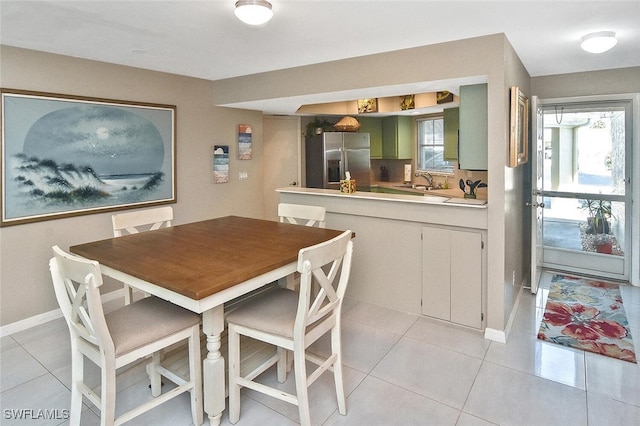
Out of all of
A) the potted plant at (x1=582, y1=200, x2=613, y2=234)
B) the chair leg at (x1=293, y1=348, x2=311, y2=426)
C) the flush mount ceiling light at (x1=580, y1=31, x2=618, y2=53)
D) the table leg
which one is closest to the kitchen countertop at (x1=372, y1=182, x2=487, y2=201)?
the potted plant at (x1=582, y1=200, x2=613, y2=234)

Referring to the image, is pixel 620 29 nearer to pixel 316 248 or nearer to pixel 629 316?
pixel 629 316

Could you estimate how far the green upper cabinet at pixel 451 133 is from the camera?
514 centimetres

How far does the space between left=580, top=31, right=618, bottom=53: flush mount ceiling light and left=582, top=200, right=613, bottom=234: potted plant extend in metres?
2.14

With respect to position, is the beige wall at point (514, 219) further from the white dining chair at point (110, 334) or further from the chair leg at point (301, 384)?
the white dining chair at point (110, 334)

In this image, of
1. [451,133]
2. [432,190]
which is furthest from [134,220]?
[432,190]

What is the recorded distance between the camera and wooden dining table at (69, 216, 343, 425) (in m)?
1.71

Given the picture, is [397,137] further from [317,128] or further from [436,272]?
[436,272]

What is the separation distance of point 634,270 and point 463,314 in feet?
7.77

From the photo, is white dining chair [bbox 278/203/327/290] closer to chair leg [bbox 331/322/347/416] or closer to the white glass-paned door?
chair leg [bbox 331/322/347/416]

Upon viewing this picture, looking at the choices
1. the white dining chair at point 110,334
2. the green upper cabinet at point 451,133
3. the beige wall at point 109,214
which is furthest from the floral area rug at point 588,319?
the beige wall at point 109,214

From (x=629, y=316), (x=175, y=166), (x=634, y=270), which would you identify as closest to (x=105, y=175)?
(x=175, y=166)

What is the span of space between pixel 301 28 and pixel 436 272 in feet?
7.08

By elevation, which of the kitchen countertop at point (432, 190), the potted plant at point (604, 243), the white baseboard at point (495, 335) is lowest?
the white baseboard at point (495, 335)

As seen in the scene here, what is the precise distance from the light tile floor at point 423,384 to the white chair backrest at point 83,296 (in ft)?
2.14
